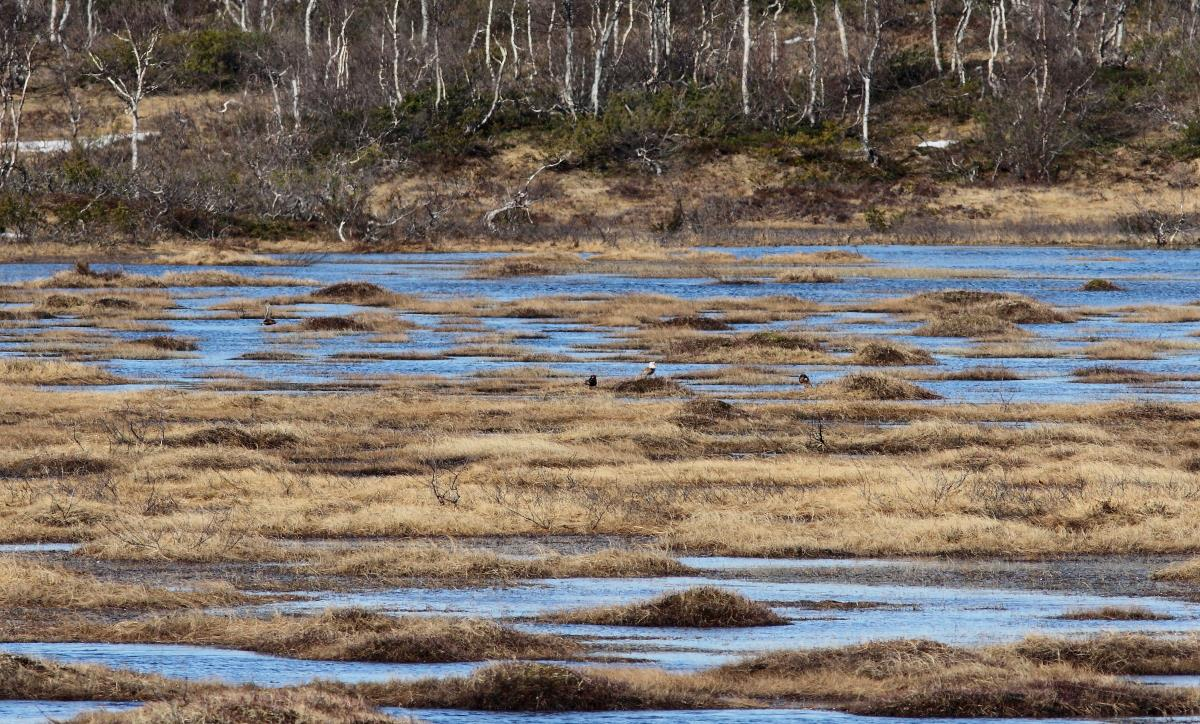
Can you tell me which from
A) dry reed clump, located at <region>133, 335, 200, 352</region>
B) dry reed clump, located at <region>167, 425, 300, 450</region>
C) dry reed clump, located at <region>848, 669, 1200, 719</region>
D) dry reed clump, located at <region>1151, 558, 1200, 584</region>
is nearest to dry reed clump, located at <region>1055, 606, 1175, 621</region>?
dry reed clump, located at <region>1151, 558, 1200, 584</region>

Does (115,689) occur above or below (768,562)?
above

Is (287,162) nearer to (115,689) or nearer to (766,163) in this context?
(766,163)

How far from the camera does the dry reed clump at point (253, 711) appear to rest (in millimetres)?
10367

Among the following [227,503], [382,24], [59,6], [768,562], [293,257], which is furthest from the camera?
[59,6]

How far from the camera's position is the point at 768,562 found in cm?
2000

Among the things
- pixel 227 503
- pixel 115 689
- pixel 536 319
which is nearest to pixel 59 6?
pixel 536 319

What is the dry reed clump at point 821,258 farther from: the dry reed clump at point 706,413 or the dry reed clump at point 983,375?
the dry reed clump at point 706,413

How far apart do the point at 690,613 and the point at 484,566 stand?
362cm

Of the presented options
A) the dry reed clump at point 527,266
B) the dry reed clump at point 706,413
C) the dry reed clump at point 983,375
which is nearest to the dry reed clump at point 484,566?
the dry reed clump at point 706,413

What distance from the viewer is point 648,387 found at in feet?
117

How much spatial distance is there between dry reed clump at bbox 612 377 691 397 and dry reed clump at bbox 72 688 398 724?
79.2 ft

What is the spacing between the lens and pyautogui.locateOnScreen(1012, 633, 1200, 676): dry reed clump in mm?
13625

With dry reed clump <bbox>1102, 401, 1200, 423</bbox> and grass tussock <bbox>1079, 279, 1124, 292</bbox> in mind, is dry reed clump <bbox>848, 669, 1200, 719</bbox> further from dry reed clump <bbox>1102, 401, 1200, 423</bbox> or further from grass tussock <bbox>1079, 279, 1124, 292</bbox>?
grass tussock <bbox>1079, 279, 1124, 292</bbox>

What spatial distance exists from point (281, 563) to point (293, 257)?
212ft
